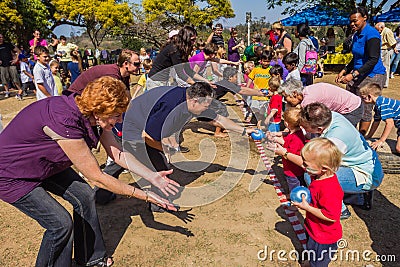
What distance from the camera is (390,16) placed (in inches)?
613

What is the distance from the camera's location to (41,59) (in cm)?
550

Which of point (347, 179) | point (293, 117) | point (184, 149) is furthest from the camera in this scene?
point (184, 149)

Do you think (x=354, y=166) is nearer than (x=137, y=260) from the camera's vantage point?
No

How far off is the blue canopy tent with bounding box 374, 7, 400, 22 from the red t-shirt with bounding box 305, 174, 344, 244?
16524mm

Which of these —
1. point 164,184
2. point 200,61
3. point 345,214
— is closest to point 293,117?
point 345,214

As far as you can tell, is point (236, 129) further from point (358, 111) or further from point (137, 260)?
point (137, 260)

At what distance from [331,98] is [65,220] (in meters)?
3.25

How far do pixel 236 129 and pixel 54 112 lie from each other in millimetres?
2422

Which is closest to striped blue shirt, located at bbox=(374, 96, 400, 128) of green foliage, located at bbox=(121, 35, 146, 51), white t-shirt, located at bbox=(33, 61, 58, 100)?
white t-shirt, located at bbox=(33, 61, 58, 100)

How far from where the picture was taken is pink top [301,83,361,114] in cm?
381

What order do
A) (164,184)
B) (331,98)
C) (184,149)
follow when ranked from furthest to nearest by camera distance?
1. (184,149)
2. (331,98)
3. (164,184)

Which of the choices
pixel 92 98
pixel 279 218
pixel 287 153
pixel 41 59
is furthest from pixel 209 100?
pixel 41 59

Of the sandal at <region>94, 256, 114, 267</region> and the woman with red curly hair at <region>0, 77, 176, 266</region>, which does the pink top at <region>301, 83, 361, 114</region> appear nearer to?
the woman with red curly hair at <region>0, 77, 176, 266</region>

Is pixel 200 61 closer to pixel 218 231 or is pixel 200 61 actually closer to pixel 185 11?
pixel 218 231
